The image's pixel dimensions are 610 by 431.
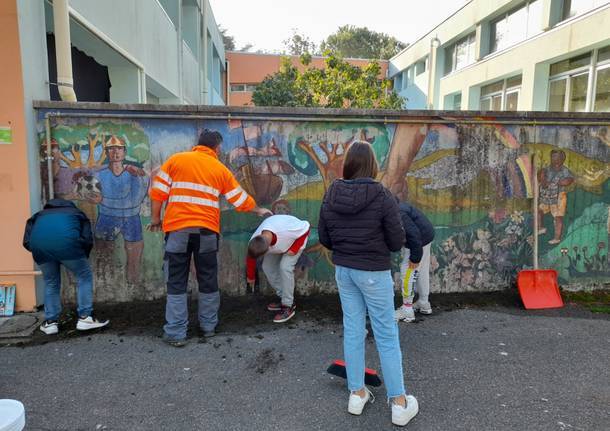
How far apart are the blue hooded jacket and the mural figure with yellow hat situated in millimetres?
625

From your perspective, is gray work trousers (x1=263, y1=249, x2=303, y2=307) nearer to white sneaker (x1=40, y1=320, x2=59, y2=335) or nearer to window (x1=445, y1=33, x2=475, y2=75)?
white sneaker (x1=40, y1=320, x2=59, y2=335)

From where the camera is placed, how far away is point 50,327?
402 centimetres

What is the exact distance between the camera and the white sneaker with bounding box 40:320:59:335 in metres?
4.00

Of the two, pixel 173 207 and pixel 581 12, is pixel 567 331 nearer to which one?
pixel 173 207

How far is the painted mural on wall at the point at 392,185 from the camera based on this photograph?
4.66m

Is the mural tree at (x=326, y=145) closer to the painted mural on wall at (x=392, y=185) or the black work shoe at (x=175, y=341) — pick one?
the painted mural on wall at (x=392, y=185)

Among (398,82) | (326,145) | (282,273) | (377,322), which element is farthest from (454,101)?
(377,322)

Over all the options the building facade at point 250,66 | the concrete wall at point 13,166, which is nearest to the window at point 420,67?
the building facade at point 250,66

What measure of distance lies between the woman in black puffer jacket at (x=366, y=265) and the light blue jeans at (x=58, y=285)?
2527 mm

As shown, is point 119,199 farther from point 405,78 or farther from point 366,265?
point 405,78

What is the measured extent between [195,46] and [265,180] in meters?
12.3

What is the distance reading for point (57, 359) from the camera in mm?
3564

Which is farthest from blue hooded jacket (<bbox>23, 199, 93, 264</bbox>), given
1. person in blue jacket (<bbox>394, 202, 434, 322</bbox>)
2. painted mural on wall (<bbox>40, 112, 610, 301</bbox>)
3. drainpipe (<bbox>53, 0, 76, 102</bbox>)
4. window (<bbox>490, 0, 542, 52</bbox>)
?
window (<bbox>490, 0, 542, 52</bbox>)

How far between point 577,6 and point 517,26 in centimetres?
349
